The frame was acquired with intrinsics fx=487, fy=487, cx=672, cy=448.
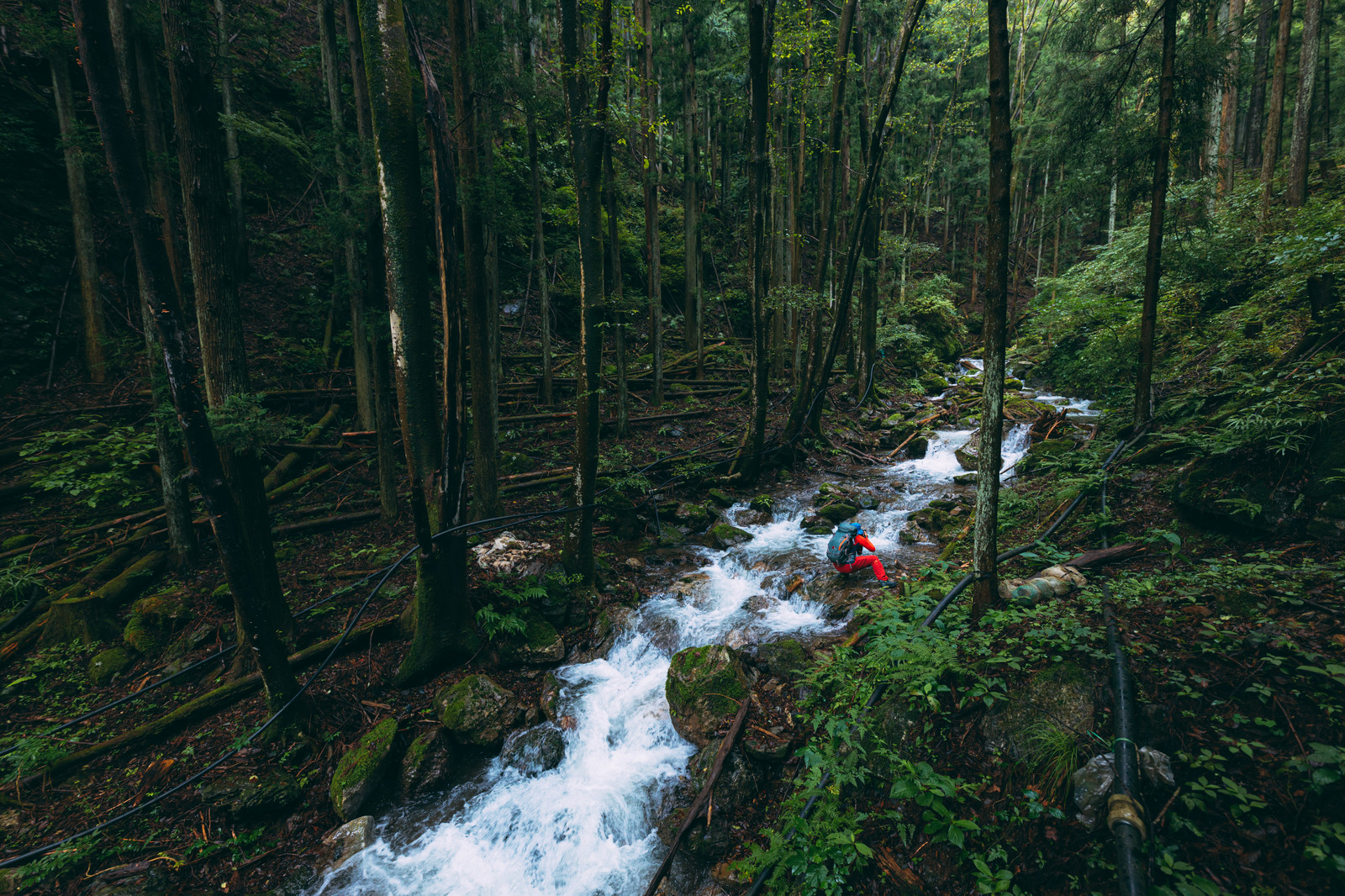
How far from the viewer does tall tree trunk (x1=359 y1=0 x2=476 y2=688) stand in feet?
16.3

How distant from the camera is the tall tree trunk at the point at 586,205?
6.19 meters

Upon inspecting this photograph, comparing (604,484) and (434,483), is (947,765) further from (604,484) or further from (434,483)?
(604,484)

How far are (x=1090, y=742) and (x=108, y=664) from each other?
32.3 feet

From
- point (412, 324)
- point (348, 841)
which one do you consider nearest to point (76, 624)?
point (348, 841)

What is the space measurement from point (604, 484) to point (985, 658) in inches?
282

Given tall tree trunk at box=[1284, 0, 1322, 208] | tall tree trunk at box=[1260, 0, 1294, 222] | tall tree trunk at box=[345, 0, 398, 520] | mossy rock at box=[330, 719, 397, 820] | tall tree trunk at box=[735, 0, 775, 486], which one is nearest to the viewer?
mossy rock at box=[330, 719, 397, 820]

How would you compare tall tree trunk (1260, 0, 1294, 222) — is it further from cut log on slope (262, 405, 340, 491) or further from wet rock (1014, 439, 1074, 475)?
cut log on slope (262, 405, 340, 491)

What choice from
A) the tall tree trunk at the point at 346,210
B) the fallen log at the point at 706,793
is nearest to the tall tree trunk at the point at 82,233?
the tall tree trunk at the point at 346,210

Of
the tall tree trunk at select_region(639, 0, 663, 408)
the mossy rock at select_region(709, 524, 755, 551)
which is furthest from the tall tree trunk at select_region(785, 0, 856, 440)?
the tall tree trunk at select_region(639, 0, 663, 408)

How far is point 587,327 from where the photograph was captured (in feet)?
21.9

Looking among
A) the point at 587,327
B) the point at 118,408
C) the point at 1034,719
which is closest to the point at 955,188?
the point at 587,327

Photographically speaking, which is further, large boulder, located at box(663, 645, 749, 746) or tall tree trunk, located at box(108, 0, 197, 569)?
tall tree trunk, located at box(108, 0, 197, 569)

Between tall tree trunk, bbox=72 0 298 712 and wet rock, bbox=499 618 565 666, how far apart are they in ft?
8.25

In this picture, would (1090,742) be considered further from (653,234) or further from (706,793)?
(653,234)
